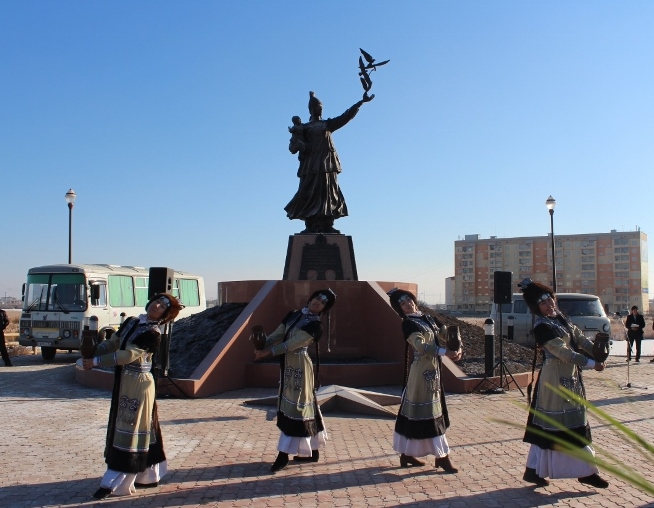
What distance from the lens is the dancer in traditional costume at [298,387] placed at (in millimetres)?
6145

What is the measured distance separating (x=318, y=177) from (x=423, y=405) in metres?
9.35

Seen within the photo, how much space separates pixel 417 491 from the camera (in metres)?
5.53

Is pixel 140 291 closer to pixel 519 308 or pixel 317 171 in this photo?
pixel 317 171

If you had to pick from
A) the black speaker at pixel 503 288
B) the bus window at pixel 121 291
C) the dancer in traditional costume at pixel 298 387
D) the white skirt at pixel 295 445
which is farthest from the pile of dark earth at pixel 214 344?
the white skirt at pixel 295 445

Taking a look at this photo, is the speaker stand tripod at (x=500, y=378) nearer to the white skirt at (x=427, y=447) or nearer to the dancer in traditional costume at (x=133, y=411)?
the white skirt at (x=427, y=447)

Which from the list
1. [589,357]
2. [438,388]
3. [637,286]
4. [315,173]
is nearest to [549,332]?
[589,357]

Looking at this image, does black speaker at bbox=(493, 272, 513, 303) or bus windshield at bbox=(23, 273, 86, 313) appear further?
bus windshield at bbox=(23, 273, 86, 313)

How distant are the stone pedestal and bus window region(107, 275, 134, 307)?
7.07 m

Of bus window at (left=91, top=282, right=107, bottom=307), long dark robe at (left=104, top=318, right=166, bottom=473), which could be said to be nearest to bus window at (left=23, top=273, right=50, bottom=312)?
bus window at (left=91, top=282, right=107, bottom=307)

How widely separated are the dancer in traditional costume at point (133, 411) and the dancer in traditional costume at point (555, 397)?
308 cm

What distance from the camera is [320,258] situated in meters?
14.3

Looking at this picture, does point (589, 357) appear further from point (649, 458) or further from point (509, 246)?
point (509, 246)

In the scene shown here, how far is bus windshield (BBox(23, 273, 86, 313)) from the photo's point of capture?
1805 cm

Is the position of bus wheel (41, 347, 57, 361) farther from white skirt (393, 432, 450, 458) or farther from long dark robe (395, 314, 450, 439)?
white skirt (393, 432, 450, 458)
